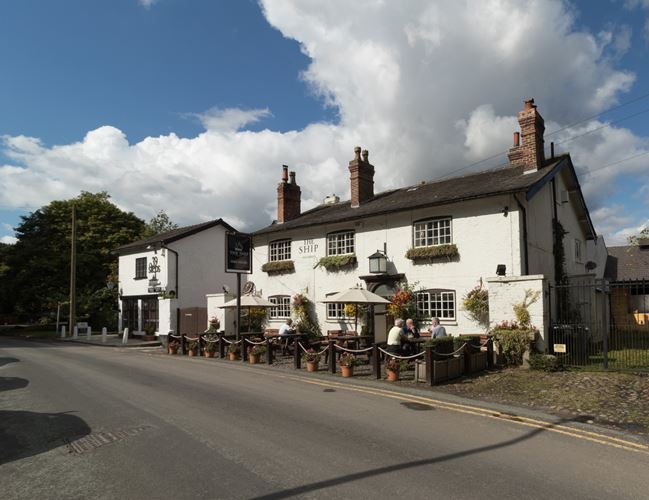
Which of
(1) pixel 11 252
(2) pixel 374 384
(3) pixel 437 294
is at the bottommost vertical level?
(2) pixel 374 384

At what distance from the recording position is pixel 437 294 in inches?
683

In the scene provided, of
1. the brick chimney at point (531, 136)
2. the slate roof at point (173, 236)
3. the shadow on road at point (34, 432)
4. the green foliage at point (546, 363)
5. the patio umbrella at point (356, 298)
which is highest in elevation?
the brick chimney at point (531, 136)

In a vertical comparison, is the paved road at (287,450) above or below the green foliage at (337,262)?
below

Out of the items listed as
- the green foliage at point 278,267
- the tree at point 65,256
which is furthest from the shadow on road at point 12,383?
the tree at point 65,256

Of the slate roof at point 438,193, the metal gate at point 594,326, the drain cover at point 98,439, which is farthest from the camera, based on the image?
the slate roof at point 438,193

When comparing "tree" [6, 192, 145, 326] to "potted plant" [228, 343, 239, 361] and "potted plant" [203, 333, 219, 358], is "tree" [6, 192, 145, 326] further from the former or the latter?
"potted plant" [228, 343, 239, 361]

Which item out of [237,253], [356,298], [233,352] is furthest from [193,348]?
[356,298]

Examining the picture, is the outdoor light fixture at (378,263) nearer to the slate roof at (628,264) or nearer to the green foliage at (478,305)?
the green foliage at (478,305)

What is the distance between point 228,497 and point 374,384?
699 centimetres

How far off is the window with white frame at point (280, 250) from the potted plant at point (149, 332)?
9647mm

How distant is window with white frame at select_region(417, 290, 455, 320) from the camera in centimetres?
1689

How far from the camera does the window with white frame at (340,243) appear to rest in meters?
20.6

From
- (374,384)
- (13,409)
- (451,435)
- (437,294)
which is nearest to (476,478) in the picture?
(451,435)

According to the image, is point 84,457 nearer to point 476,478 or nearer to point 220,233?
point 476,478
